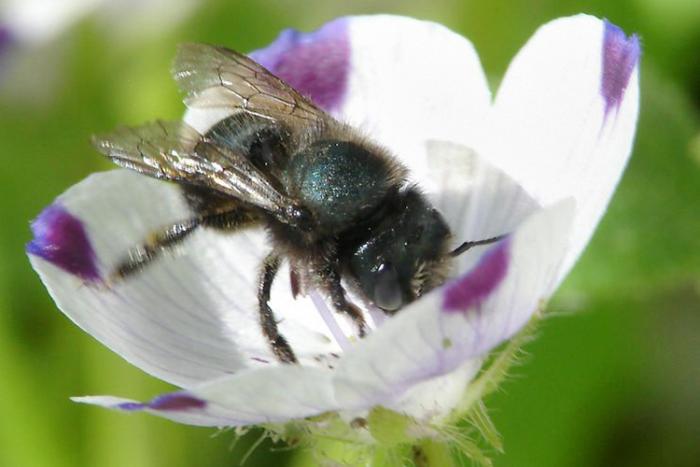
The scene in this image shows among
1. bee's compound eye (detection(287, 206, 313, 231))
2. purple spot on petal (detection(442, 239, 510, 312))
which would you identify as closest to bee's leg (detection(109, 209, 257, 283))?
bee's compound eye (detection(287, 206, 313, 231))

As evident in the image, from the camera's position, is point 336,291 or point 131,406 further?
point 336,291

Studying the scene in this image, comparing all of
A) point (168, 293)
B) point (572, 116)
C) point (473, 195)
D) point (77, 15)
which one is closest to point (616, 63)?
point (572, 116)

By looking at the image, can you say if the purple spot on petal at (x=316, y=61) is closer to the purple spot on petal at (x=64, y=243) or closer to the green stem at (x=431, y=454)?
the purple spot on petal at (x=64, y=243)

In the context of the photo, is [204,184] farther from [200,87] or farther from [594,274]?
[594,274]

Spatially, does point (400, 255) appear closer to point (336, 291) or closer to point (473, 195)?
point (336, 291)

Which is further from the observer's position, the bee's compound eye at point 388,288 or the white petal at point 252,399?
the bee's compound eye at point 388,288

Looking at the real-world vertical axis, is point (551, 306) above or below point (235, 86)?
below

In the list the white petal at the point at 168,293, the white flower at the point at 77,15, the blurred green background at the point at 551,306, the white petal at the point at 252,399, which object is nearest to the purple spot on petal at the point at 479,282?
the white petal at the point at 252,399
